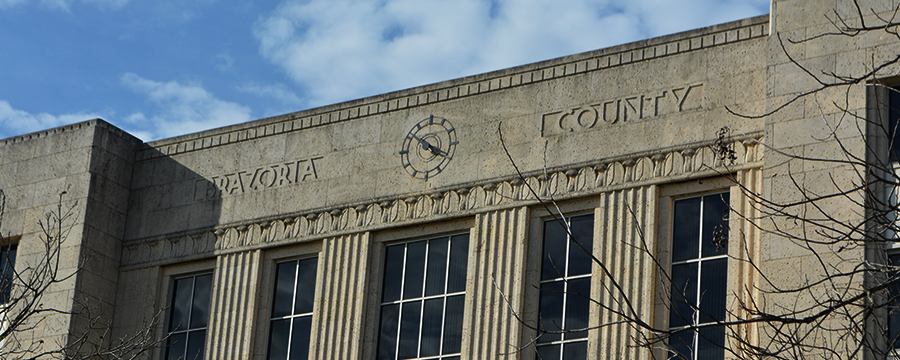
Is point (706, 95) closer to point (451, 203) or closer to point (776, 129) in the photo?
point (776, 129)

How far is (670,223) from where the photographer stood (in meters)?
19.1

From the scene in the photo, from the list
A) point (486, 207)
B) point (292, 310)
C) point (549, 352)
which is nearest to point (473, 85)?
point (486, 207)

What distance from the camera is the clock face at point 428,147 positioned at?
21484 mm

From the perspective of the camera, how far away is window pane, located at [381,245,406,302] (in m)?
21.3

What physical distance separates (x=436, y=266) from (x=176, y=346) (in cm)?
536

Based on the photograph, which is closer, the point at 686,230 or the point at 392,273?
the point at 686,230

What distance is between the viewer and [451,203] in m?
21.1

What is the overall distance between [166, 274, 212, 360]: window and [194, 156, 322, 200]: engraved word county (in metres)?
1.57

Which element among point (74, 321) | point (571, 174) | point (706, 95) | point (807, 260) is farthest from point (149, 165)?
point (807, 260)

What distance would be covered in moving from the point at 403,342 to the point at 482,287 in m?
1.68

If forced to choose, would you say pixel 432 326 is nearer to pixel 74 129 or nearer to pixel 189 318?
pixel 189 318

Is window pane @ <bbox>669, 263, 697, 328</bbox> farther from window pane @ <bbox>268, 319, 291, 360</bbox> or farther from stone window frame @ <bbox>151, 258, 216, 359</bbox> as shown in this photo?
stone window frame @ <bbox>151, 258, 216, 359</bbox>

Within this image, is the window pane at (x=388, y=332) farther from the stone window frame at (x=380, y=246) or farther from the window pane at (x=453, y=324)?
the window pane at (x=453, y=324)

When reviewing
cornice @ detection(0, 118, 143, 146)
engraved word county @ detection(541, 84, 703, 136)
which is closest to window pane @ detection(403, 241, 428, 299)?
engraved word county @ detection(541, 84, 703, 136)
